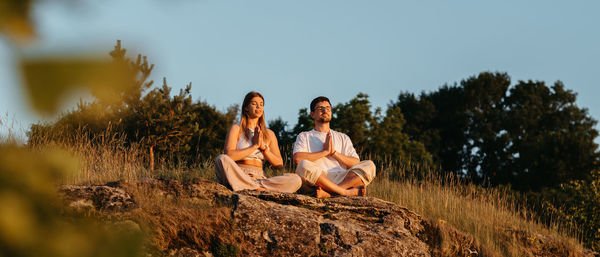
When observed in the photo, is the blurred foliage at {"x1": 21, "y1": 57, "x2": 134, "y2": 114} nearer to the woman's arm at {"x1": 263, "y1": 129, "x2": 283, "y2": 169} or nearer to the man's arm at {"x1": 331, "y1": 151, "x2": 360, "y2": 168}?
Answer: the woman's arm at {"x1": 263, "y1": 129, "x2": 283, "y2": 169}

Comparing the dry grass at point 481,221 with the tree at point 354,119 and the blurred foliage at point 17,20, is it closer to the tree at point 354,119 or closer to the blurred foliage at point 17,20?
the tree at point 354,119

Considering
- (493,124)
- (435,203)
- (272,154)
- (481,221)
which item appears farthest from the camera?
(493,124)

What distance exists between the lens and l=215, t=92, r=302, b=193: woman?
700 cm

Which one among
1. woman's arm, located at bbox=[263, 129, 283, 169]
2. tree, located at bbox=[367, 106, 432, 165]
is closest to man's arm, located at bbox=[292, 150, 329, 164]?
woman's arm, located at bbox=[263, 129, 283, 169]

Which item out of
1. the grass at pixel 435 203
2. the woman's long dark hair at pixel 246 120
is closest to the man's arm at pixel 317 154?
the woman's long dark hair at pixel 246 120

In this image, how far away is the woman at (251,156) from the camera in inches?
275

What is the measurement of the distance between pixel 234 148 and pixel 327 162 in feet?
4.40

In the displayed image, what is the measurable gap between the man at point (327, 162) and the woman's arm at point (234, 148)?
0.68 metres

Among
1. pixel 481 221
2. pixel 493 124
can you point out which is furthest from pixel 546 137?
pixel 481 221

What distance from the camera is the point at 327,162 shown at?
7.85m

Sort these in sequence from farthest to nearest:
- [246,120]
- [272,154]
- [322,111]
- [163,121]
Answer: [163,121] < [322,111] < [246,120] < [272,154]

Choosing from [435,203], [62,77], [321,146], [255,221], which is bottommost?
[255,221]

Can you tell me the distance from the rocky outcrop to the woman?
1.29 feet

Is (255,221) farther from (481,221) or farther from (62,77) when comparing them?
(62,77)
